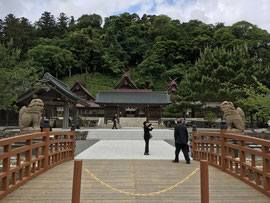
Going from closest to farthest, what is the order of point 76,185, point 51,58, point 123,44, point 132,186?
point 76,185, point 132,186, point 51,58, point 123,44

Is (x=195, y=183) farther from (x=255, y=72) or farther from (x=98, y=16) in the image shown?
(x=98, y=16)

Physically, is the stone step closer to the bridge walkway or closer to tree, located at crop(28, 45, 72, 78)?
the bridge walkway

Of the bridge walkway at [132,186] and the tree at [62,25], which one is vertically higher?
the tree at [62,25]

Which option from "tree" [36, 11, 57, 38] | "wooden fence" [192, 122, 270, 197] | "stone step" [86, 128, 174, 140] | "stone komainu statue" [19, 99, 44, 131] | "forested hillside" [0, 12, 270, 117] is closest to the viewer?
"wooden fence" [192, 122, 270, 197]

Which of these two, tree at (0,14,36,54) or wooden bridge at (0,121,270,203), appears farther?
tree at (0,14,36,54)

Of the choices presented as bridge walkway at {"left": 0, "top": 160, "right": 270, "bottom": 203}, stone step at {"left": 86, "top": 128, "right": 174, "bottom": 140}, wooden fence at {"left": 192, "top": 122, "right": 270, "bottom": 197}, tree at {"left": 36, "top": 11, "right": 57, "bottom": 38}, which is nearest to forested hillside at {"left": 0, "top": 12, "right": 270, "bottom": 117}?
tree at {"left": 36, "top": 11, "right": 57, "bottom": 38}

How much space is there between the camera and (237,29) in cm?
4928

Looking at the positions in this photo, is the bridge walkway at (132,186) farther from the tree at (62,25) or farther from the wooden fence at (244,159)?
the tree at (62,25)

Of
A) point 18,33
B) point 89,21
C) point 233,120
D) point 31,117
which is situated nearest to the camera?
point 31,117

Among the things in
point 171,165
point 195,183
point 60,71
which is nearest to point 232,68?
point 171,165

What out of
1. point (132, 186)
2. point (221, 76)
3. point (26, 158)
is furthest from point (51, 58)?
point (132, 186)

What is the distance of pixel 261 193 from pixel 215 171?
1657mm

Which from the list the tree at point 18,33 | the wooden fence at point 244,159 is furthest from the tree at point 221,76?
the tree at point 18,33

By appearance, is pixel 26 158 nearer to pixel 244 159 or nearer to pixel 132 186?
pixel 132 186
